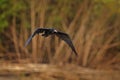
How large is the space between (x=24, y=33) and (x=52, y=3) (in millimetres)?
810

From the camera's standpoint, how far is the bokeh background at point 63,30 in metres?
8.31

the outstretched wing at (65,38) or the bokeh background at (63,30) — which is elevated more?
the bokeh background at (63,30)

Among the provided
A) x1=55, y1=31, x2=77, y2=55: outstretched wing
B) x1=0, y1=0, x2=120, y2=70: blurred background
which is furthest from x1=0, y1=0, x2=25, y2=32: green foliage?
x1=55, y1=31, x2=77, y2=55: outstretched wing

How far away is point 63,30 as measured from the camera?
835cm

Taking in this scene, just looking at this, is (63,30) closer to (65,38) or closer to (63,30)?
(63,30)

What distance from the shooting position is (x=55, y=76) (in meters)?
7.64

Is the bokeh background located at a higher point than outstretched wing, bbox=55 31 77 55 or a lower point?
higher

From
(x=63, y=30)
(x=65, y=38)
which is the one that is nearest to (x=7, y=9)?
(x=63, y=30)

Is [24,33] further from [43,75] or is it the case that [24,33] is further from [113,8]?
[113,8]

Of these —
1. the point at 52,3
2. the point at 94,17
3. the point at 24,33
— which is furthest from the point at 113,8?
the point at 24,33

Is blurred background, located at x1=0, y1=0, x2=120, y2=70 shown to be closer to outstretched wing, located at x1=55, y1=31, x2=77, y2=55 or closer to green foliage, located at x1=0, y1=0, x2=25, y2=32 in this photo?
green foliage, located at x1=0, y1=0, x2=25, y2=32

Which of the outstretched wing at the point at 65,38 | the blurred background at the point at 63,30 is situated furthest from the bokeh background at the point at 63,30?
the outstretched wing at the point at 65,38

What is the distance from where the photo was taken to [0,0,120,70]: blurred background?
8312 mm

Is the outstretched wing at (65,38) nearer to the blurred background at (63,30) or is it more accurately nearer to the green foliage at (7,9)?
the blurred background at (63,30)
